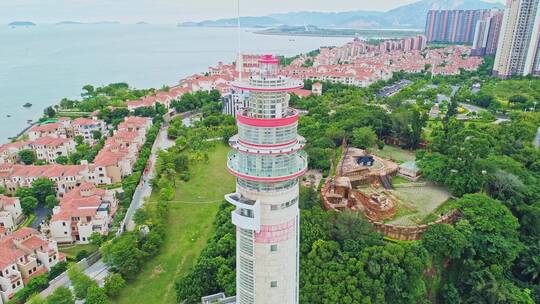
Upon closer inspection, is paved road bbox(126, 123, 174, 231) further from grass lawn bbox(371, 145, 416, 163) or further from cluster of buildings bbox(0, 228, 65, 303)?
grass lawn bbox(371, 145, 416, 163)

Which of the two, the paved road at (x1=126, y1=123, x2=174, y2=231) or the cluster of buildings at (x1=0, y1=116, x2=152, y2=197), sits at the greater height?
the cluster of buildings at (x1=0, y1=116, x2=152, y2=197)

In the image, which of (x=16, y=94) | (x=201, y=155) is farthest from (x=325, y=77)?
(x=16, y=94)

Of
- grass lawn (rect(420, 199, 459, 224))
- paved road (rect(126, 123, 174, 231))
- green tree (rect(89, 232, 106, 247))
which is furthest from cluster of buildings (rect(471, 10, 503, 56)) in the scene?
green tree (rect(89, 232, 106, 247))

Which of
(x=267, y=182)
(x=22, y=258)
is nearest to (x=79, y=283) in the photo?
(x=22, y=258)

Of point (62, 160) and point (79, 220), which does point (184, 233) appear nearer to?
point (79, 220)

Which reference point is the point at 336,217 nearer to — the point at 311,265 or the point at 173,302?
the point at 311,265

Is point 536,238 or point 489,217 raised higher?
point 489,217

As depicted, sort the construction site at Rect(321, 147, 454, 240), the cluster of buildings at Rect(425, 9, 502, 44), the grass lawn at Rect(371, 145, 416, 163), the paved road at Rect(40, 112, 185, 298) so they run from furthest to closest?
1. the cluster of buildings at Rect(425, 9, 502, 44)
2. the grass lawn at Rect(371, 145, 416, 163)
3. the construction site at Rect(321, 147, 454, 240)
4. the paved road at Rect(40, 112, 185, 298)
